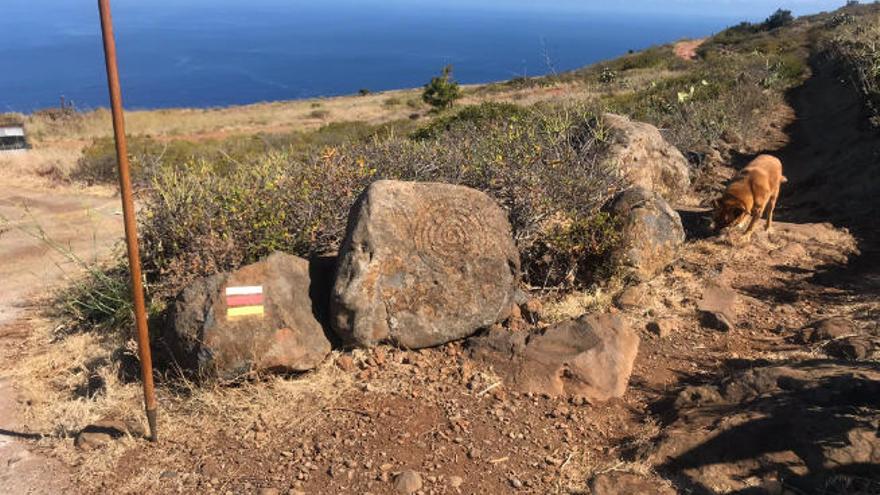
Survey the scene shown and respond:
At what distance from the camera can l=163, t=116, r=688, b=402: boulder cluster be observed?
4125mm

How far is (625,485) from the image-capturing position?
318cm

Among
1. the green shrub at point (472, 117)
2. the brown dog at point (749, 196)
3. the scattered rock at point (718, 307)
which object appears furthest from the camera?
the green shrub at point (472, 117)

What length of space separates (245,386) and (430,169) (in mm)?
2973

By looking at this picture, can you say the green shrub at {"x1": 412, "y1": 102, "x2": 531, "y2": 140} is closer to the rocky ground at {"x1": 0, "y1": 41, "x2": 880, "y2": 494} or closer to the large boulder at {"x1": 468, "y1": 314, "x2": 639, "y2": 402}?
the rocky ground at {"x1": 0, "y1": 41, "x2": 880, "y2": 494}

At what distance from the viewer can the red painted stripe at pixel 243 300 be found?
4129 millimetres

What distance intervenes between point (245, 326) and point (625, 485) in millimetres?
2492

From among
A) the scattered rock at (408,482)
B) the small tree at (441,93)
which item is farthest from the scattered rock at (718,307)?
the small tree at (441,93)

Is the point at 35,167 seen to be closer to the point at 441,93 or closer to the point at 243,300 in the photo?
the point at 243,300

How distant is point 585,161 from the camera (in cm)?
659

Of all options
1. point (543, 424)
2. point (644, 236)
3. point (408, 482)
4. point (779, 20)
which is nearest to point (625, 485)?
point (543, 424)

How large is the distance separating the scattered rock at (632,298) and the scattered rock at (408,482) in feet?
8.64

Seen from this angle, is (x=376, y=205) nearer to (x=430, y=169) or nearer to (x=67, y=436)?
(x=430, y=169)

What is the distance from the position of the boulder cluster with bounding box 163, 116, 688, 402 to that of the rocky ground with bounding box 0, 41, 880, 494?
0.15 m

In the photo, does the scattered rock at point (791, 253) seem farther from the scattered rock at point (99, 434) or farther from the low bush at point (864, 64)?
the scattered rock at point (99, 434)
